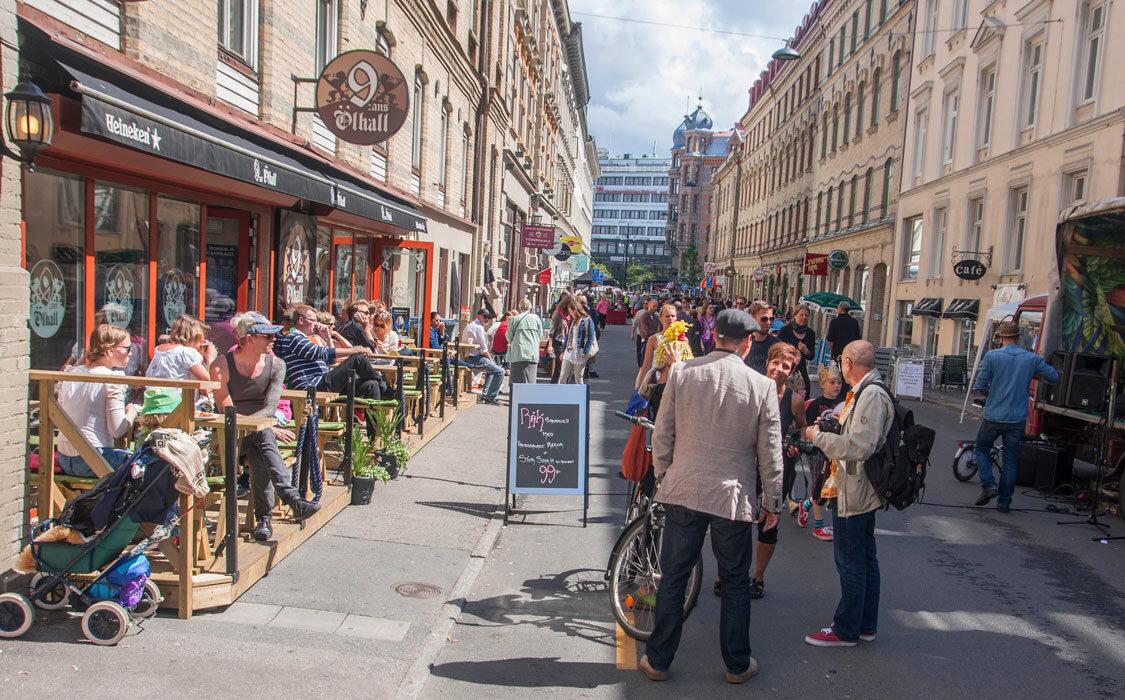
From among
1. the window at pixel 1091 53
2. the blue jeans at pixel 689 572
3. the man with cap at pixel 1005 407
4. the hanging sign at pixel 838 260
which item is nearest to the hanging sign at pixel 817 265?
the hanging sign at pixel 838 260

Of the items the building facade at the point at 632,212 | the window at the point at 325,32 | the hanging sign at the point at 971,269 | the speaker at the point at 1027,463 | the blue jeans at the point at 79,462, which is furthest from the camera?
the building facade at the point at 632,212

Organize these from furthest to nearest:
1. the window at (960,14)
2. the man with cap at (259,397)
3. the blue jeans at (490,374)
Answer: the window at (960,14), the blue jeans at (490,374), the man with cap at (259,397)

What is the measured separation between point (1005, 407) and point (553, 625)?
6.01 m

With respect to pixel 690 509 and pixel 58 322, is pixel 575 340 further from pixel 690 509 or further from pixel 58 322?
pixel 690 509

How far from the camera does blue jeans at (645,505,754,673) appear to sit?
4.36 metres

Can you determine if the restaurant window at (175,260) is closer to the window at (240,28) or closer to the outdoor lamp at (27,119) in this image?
the window at (240,28)

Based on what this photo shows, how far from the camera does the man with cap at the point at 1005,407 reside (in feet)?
29.5

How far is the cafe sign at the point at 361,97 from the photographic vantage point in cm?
1090

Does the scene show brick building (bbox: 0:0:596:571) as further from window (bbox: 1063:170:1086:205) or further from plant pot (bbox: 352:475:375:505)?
window (bbox: 1063:170:1086:205)

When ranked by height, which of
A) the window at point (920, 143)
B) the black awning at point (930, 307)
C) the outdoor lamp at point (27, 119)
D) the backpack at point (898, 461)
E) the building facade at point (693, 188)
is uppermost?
the building facade at point (693, 188)

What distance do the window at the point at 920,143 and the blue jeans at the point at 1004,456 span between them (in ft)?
66.7

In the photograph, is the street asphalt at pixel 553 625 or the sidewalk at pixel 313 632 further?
the street asphalt at pixel 553 625

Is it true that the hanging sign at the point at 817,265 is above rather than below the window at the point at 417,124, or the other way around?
below

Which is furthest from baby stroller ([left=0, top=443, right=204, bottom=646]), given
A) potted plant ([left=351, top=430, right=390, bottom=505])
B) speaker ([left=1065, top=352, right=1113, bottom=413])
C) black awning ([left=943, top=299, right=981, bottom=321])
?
black awning ([left=943, top=299, right=981, bottom=321])
